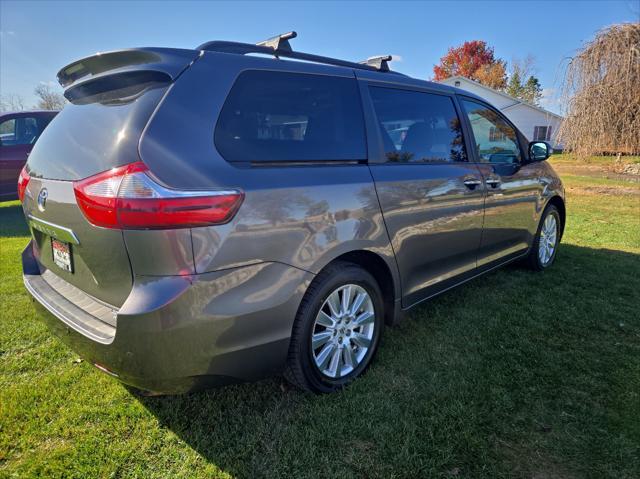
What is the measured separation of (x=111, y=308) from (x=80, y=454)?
772 mm

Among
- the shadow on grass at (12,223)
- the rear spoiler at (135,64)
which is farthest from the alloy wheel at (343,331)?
the shadow on grass at (12,223)

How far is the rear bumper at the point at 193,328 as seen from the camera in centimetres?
172

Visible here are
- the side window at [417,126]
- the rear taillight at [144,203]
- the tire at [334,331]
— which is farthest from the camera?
the side window at [417,126]

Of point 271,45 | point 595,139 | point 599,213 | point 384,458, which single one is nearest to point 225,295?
point 384,458

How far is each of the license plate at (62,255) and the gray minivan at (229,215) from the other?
18 millimetres

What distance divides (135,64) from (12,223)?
718cm

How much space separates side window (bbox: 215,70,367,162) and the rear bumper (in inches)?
23.3

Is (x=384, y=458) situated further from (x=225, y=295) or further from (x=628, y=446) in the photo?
(x=628, y=446)

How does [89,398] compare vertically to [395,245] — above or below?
below

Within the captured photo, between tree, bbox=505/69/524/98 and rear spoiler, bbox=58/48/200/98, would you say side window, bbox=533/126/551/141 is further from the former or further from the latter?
rear spoiler, bbox=58/48/200/98

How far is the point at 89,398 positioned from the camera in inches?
96.0

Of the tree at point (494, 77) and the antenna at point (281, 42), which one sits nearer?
the antenna at point (281, 42)

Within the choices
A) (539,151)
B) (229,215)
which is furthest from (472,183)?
(229,215)

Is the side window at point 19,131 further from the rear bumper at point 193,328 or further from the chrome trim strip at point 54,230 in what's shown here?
the rear bumper at point 193,328
